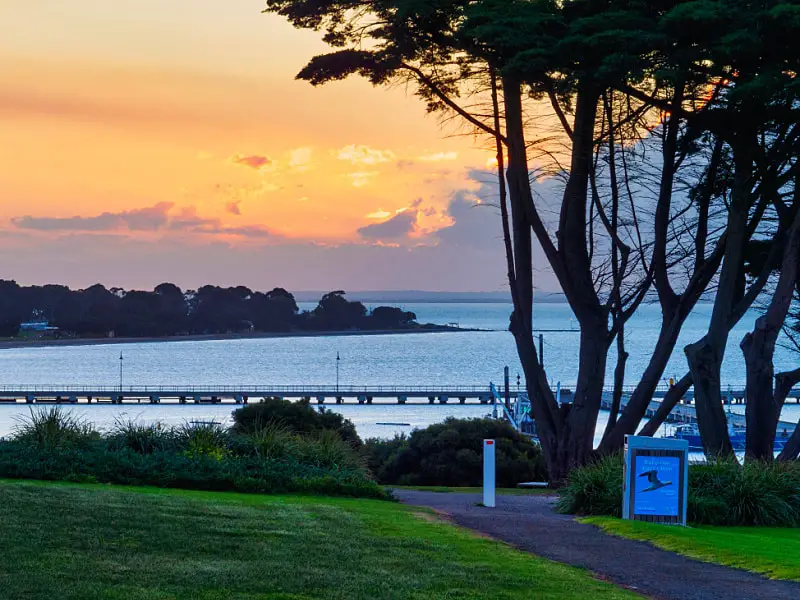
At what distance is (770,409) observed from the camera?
66.1ft

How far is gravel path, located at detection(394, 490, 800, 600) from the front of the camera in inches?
358

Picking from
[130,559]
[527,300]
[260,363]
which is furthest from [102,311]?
[130,559]

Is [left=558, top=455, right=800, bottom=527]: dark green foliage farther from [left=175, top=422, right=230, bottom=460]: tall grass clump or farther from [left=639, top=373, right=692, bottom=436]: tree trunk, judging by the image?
[left=639, top=373, right=692, bottom=436]: tree trunk

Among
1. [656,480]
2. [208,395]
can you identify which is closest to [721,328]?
[656,480]

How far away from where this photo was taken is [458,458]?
97.9 feet

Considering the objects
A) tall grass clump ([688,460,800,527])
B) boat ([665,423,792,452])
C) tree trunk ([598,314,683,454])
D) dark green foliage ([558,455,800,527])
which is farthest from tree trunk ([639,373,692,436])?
boat ([665,423,792,452])

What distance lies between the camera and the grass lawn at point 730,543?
10.2 meters

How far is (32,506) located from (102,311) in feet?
633

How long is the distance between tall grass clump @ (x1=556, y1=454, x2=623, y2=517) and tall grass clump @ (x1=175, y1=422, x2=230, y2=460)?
5.59 meters

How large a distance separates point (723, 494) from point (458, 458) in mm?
15366

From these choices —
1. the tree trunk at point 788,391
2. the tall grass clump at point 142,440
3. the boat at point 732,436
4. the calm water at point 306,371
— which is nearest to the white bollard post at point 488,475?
the tall grass clump at point 142,440

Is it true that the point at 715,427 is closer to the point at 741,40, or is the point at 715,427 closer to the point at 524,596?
the point at 741,40

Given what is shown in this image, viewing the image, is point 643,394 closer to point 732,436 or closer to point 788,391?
point 788,391

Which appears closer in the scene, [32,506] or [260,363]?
[32,506]
